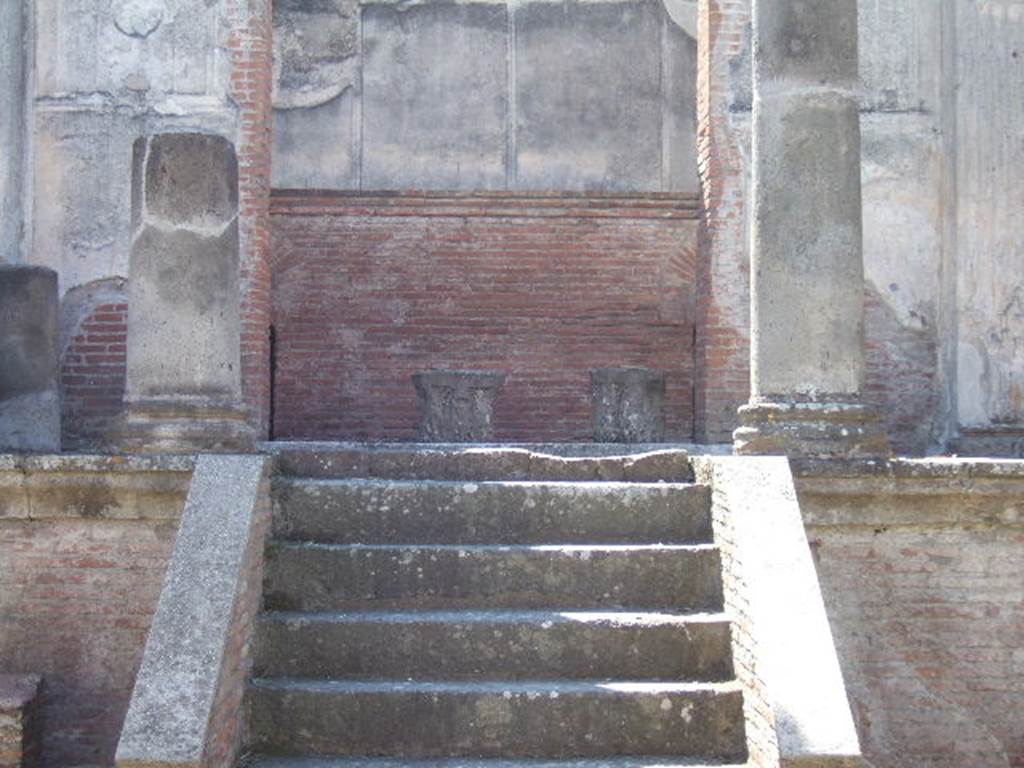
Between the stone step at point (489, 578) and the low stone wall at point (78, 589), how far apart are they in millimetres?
736

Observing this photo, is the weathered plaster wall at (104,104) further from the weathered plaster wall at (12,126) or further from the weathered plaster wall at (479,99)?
the weathered plaster wall at (479,99)

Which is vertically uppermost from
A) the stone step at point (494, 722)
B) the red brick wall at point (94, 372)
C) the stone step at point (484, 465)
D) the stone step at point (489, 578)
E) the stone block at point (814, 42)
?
the stone block at point (814, 42)

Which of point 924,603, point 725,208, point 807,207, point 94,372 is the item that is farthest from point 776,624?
point 94,372

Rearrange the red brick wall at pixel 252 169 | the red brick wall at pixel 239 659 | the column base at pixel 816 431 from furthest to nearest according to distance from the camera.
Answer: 1. the red brick wall at pixel 252 169
2. the column base at pixel 816 431
3. the red brick wall at pixel 239 659

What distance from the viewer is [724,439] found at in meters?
9.36

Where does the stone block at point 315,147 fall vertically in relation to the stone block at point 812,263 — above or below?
above

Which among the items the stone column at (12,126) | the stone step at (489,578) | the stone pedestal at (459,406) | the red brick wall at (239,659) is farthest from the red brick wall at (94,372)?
the stone step at (489,578)

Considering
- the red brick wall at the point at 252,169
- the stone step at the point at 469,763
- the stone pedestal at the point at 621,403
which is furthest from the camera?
the red brick wall at the point at 252,169

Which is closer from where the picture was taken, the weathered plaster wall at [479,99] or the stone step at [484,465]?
the stone step at [484,465]

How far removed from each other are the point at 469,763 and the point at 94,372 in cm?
535

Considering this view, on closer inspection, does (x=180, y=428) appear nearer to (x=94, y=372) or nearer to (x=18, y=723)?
(x=18, y=723)

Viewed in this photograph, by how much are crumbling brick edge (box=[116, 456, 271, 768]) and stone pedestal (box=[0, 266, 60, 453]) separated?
2954mm

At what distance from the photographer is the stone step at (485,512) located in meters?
5.86

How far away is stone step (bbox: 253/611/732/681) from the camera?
5328mm
